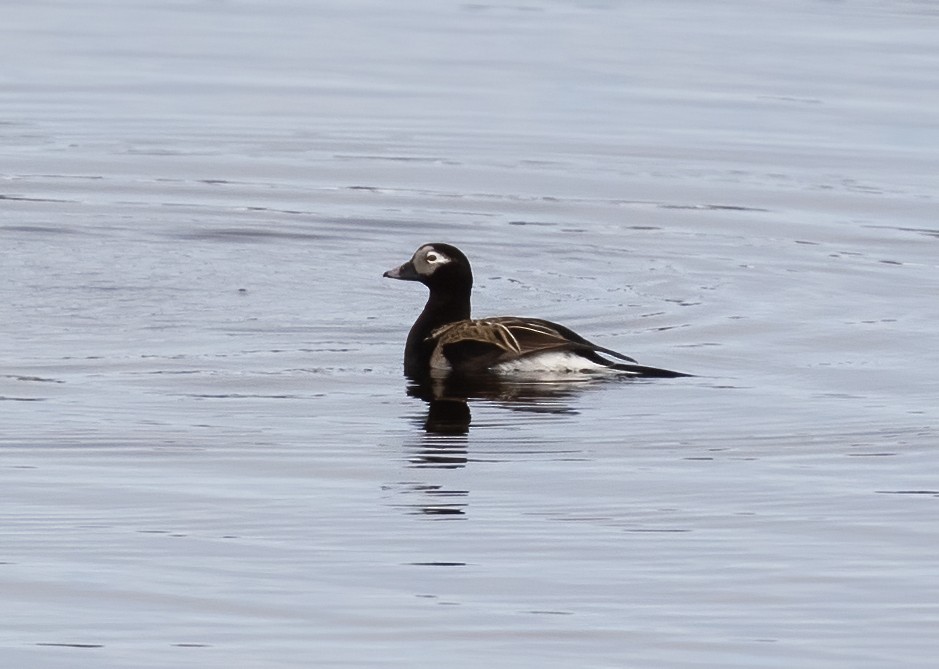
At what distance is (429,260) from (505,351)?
100 cm

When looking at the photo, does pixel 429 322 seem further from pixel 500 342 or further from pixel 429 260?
pixel 500 342

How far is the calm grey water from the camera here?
24.2 ft

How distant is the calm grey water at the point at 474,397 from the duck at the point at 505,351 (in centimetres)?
21

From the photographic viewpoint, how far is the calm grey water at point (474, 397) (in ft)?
24.2

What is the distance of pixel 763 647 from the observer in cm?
705

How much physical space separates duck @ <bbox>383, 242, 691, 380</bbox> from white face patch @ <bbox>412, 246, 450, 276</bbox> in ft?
0.86

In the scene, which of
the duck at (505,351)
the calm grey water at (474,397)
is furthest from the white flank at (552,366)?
the calm grey water at (474,397)

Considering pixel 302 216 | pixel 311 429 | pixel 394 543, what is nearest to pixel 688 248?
pixel 302 216

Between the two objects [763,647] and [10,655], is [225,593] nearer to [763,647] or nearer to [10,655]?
[10,655]

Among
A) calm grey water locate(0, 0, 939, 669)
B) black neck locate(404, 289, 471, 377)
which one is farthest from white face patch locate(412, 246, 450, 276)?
calm grey water locate(0, 0, 939, 669)

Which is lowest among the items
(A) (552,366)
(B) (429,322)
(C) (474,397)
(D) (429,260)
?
(C) (474,397)

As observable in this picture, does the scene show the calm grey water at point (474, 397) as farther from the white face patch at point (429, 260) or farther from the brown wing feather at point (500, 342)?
the white face patch at point (429, 260)

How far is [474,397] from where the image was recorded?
10.9 m

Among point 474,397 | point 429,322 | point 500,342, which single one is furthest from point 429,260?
point 474,397
